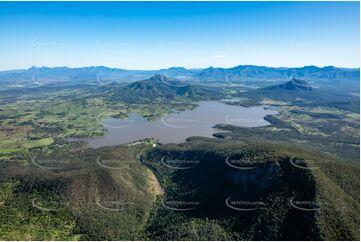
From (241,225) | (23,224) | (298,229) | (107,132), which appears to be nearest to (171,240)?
(241,225)

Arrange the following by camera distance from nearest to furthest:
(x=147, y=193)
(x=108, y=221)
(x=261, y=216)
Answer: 1. (x=261, y=216)
2. (x=108, y=221)
3. (x=147, y=193)

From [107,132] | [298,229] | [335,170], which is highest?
[335,170]

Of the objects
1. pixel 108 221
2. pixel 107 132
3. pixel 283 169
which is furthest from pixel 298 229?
pixel 107 132

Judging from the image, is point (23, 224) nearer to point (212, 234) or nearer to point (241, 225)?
point (212, 234)

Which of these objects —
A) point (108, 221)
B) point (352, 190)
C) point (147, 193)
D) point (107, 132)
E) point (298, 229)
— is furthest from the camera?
point (107, 132)

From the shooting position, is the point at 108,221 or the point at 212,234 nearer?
the point at 212,234

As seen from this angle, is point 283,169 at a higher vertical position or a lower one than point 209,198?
higher

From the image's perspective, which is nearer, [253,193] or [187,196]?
[253,193]

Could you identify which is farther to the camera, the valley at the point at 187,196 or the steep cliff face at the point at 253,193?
the valley at the point at 187,196

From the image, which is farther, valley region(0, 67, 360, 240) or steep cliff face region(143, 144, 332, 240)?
valley region(0, 67, 360, 240)

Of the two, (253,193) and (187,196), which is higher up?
(253,193)
